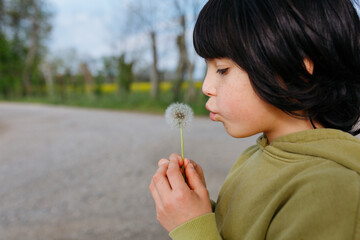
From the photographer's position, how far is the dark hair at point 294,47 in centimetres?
71

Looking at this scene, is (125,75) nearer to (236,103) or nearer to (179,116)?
(179,116)

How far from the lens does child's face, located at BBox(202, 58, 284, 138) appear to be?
769 mm

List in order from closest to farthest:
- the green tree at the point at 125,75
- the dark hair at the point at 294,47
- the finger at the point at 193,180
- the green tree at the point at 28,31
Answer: the dark hair at the point at 294,47
the finger at the point at 193,180
the green tree at the point at 125,75
the green tree at the point at 28,31

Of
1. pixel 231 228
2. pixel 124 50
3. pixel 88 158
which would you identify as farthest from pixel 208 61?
pixel 124 50

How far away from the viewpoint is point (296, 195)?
63 cm

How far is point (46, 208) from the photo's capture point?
2768 millimetres

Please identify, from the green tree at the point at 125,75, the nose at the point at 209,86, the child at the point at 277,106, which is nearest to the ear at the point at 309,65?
the child at the point at 277,106

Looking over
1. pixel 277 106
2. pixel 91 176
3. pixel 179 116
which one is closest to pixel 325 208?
pixel 277 106

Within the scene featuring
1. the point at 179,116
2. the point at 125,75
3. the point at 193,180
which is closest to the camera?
the point at 193,180

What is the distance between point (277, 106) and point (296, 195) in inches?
9.4

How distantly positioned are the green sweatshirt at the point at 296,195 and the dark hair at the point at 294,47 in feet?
0.36

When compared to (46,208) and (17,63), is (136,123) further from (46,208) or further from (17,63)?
(17,63)

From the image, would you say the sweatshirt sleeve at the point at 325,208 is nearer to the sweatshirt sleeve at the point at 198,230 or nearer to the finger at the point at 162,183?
the sweatshirt sleeve at the point at 198,230

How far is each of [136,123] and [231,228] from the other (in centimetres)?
688
